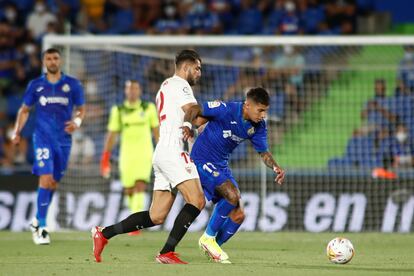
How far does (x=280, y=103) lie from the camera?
18.0 meters

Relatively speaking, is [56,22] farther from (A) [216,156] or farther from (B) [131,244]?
(A) [216,156]

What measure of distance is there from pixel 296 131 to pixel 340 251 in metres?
8.38

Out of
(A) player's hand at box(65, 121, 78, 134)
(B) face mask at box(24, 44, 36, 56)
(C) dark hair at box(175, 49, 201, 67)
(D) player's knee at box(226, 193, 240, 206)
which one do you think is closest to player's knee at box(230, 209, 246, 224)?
(D) player's knee at box(226, 193, 240, 206)

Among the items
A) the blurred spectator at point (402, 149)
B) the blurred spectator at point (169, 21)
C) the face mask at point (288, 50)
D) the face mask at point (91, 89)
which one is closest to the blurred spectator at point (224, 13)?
the blurred spectator at point (169, 21)

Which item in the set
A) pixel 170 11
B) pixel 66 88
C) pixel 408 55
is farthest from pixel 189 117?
pixel 170 11

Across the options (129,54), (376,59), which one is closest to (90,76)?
(129,54)

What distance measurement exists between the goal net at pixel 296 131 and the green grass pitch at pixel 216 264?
1154 mm

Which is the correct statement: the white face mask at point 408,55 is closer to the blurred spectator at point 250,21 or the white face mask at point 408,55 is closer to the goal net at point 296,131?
the goal net at point 296,131

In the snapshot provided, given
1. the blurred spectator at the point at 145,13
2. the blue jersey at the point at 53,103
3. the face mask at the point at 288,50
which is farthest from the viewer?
the blurred spectator at the point at 145,13

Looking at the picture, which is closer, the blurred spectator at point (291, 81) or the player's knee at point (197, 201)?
the player's knee at point (197, 201)

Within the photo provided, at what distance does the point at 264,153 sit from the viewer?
34.1 ft

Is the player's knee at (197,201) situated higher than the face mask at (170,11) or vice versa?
the face mask at (170,11)

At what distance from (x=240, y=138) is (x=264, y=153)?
0.29 metres

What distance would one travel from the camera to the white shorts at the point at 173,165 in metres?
9.53
